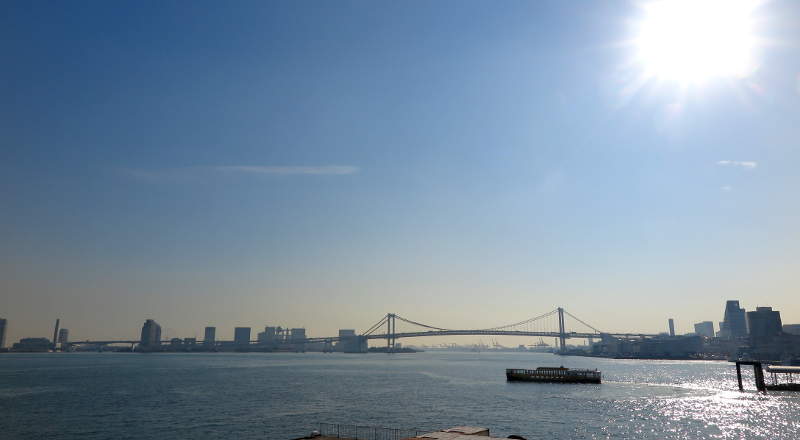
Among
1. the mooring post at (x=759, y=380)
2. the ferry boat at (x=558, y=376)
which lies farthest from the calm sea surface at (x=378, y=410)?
the ferry boat at (x=558, y=376)

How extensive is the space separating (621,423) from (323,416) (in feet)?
115

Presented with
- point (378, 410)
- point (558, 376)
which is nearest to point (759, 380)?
point (558, 376)

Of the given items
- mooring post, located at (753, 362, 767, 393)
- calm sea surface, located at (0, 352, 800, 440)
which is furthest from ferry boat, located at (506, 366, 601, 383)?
mooring post, located at (753, 362, 767, 393)

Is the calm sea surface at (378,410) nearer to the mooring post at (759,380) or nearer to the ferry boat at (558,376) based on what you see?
the mooring post at (759,380)

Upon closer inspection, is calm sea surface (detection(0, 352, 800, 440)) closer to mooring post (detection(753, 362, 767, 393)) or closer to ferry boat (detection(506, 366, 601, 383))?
mooring post (detection(753, 362, 767, 393))

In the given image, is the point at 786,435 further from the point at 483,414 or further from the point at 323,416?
the point at 323,416

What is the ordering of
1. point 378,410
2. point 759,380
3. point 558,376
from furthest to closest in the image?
point 558,376 → point 759,380 → point 378,410

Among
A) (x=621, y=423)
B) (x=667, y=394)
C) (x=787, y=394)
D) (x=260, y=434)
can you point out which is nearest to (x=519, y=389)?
(x=667, y=394)

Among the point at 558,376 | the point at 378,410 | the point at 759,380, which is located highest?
the point at 378,410

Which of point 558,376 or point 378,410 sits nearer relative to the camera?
point 378,410

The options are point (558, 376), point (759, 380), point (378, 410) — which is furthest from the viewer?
point (558, 376)

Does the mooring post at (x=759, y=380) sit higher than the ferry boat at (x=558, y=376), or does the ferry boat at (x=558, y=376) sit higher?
the mooring post at (x=759, y=380)

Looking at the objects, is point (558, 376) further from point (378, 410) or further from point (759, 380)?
point (378, 410)

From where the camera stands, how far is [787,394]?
8569 cm
